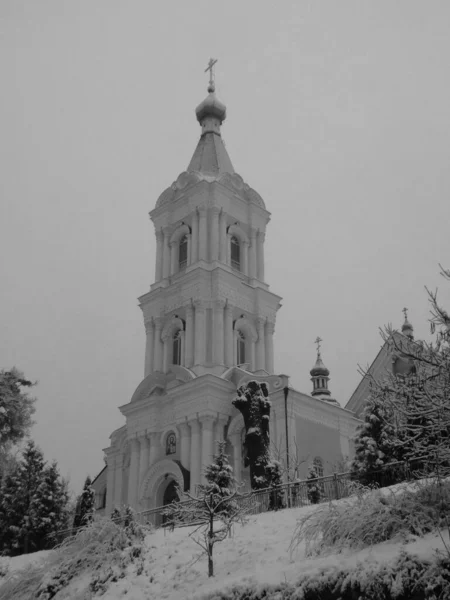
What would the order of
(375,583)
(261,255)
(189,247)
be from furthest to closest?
(261,255) → (189,247) → (375,583)

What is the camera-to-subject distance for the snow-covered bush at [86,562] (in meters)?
19.8

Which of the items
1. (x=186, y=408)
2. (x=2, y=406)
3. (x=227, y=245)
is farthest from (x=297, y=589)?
(x=227, y=245)

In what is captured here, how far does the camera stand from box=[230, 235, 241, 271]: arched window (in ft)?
139

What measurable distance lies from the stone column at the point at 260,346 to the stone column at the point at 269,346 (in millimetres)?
257

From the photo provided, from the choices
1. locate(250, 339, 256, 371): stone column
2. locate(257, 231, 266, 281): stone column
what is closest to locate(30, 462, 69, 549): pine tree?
locate(250, 339, 256, 371): stone column

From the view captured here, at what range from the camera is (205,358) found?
124ft

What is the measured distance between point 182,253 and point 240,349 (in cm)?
646

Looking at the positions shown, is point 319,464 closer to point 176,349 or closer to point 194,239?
point 176,349

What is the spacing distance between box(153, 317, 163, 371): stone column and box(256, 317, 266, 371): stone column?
5071 millimetres

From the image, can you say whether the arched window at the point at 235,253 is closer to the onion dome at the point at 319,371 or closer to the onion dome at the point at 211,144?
the onion dome at the point at 211,144

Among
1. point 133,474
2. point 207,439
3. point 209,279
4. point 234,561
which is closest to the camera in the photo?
point 234,561

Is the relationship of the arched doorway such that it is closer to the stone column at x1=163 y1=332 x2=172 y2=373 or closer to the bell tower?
the bell tower

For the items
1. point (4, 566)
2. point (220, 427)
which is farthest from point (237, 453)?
point (4, 566)

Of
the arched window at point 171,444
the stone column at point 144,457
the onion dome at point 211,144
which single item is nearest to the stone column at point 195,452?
the arched window at point 171,444
